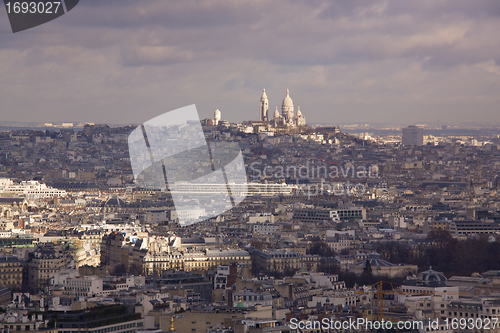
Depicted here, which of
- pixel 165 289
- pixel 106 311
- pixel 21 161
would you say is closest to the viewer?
pixel 106 311

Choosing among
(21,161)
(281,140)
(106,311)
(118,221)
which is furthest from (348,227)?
(281,140)

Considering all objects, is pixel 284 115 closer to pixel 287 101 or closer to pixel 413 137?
pixel 287 101

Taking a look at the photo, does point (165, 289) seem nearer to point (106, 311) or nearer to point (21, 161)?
point (106, 311)

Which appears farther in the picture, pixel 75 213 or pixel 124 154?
pixel 124 154

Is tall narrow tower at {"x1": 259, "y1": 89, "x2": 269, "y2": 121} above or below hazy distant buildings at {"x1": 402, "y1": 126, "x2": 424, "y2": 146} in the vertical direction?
above

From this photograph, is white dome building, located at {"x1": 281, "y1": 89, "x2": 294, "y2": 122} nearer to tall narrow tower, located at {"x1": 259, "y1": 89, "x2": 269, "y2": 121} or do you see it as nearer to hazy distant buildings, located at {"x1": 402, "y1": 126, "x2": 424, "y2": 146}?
tall narrow tower, located at {"x1": 259, "y1": 89, "x2": 269, "y2": 121}

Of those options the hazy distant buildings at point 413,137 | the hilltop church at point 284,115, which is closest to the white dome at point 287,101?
the hilltop church at point 284,115

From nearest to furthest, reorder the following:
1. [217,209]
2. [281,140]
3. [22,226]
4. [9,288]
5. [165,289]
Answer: [165,289] → [9,288] → [22,226] → [217,209] → [281,140]

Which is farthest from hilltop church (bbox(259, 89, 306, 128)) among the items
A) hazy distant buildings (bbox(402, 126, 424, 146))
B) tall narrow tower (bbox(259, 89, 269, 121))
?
hazy distant buildings (bbox(402, 126, 424, 146))

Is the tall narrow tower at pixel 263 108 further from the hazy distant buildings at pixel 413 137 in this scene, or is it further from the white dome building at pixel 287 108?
the hazy distant buildings at pixel 413 137

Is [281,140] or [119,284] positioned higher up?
[281,140]

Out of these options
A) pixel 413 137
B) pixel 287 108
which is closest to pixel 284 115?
pixel 287 108
